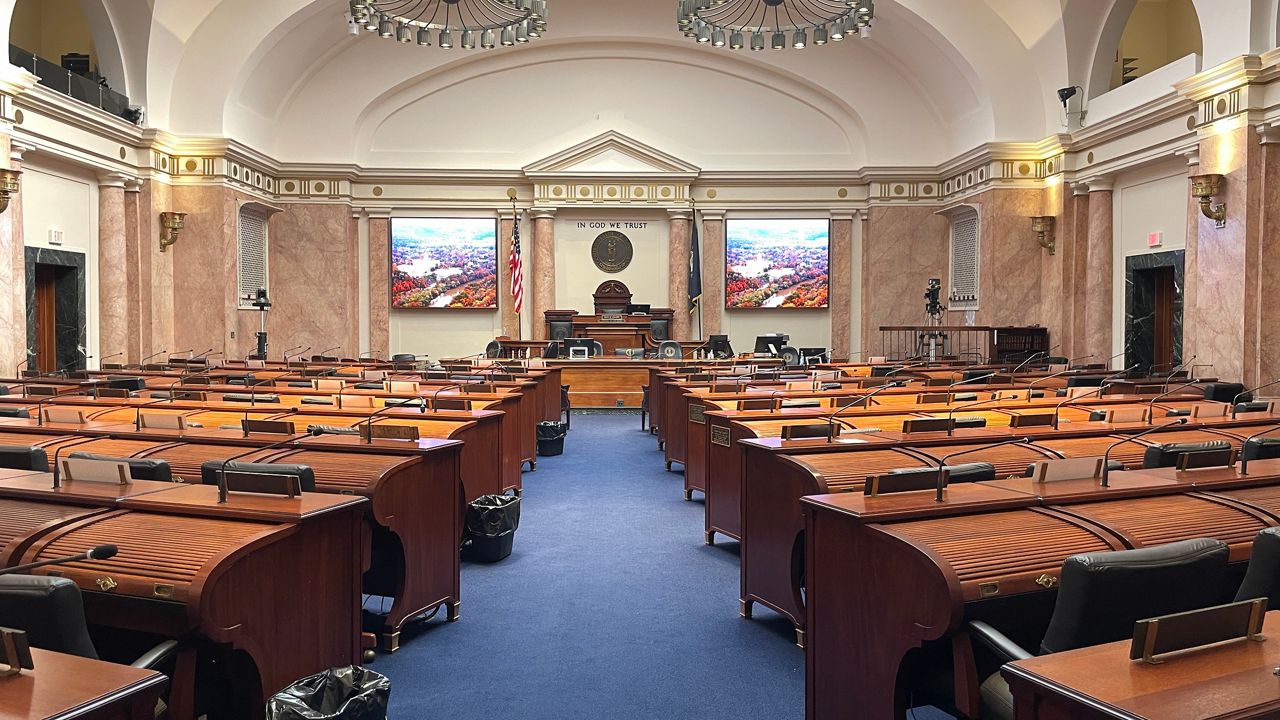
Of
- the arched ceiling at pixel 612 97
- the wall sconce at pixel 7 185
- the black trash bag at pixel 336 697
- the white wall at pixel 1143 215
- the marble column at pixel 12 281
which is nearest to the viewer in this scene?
the black trash bag at pixel 336 697

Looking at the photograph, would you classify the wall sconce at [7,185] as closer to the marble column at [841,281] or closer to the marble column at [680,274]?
the marble column at [680,274]

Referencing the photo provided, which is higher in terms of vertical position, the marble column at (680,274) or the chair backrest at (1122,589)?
the marble column at (680,274)

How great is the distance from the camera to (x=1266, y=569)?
2.19 m

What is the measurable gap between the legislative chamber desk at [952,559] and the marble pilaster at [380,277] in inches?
677

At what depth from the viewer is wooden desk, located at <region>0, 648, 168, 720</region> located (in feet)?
4.96

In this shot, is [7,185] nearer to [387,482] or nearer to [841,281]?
[387,482]

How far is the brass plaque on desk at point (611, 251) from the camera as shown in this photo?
63.1 feet

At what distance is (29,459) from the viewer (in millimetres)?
3797

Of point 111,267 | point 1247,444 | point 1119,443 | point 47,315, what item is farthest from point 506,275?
point 1247,444

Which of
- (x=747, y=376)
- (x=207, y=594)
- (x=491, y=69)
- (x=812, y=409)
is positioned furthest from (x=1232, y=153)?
(x=491, y=69)

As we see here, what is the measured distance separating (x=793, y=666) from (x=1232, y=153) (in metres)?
9.96

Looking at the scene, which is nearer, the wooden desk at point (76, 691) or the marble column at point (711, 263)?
the wooden desk at point (76, 691)

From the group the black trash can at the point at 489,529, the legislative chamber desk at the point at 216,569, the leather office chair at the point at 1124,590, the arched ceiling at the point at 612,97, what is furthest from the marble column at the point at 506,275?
the leather office chair at the point at 1124,590

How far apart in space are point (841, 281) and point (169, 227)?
13202 millimetres
